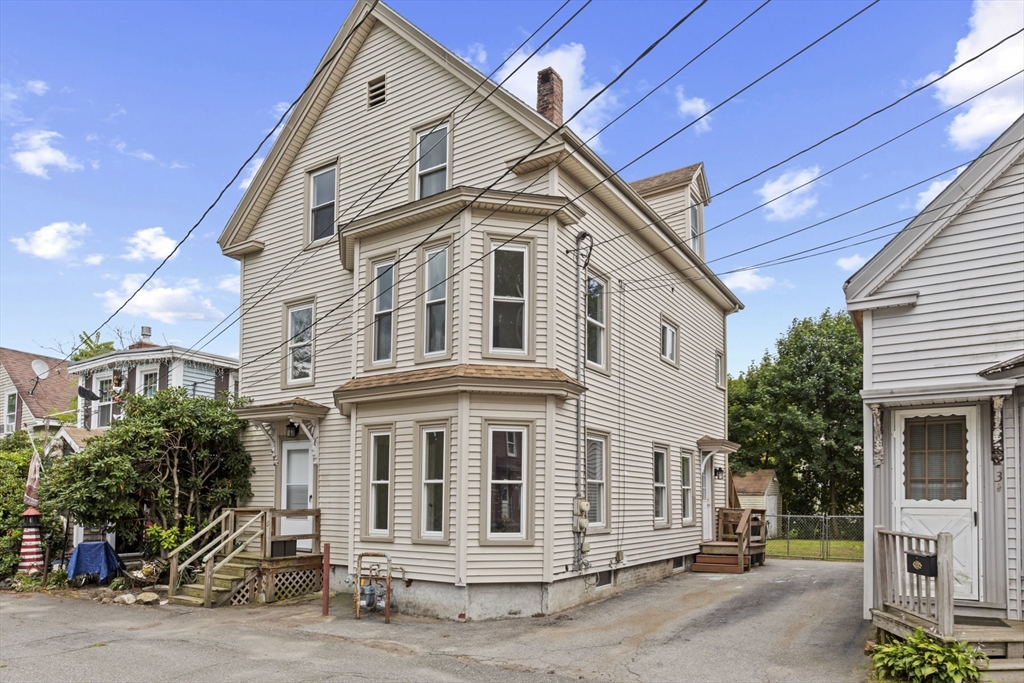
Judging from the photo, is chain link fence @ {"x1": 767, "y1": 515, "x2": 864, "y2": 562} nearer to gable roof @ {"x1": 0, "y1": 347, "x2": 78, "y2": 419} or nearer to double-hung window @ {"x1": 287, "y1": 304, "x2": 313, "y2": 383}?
double-hung window @ {"x1": 287, "y1": 304, "x2": 313, "y2": 383}

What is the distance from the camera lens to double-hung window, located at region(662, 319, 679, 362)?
18.7m

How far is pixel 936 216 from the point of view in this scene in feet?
35.1

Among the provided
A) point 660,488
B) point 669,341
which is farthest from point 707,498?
point 669,341

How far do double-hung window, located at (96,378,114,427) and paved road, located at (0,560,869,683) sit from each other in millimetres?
11305

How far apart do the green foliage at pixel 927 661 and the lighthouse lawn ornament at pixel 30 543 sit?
16678 millimetres

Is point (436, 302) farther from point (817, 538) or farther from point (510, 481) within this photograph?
point (817, 538)

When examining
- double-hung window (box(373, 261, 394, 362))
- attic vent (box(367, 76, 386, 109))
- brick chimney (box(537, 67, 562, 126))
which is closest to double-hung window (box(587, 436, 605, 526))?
double-hung window (box(373, 261, 394, 362))

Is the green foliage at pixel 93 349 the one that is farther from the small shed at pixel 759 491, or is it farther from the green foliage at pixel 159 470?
the small shed at pixel 759 491

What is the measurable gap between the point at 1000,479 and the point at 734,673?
13.6ft

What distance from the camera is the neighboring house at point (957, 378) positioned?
988cm

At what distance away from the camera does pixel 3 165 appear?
21.1 metres

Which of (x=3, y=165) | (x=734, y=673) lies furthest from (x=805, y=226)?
(x=3, y=165)

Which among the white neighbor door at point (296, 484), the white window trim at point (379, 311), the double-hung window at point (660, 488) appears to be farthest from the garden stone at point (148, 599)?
the double-hung window at point (660, 488)

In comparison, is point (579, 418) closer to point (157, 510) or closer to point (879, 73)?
point (879, 73)
